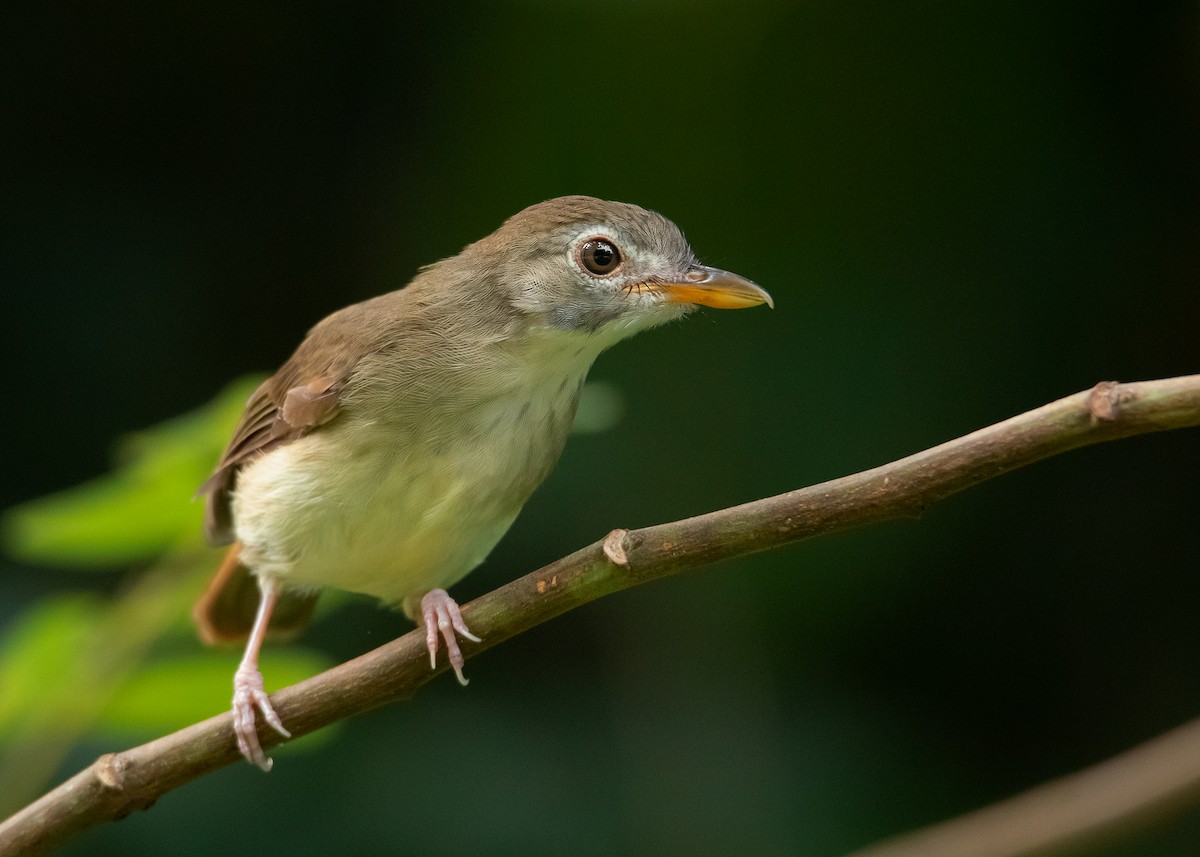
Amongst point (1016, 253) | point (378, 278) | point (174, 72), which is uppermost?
point (174, 72)

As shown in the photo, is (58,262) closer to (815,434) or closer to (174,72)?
(174,72)

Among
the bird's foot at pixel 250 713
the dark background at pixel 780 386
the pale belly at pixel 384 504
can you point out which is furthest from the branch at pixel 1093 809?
the bird's foot at pixel 250 713

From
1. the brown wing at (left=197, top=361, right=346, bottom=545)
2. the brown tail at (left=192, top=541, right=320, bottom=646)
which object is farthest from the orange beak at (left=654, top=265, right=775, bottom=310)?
the brown tail at (left=192, top=541, right=320, bottom=646)

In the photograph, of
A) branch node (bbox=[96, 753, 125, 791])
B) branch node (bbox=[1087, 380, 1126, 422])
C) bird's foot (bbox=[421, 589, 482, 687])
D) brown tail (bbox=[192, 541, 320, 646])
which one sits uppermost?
brown tail (bbox=[192, 541, 320, 646])

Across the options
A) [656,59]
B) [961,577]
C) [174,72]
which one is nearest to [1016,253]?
[961,577]

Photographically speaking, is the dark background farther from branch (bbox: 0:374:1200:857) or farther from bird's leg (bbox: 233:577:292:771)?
branch (bbox: 0:374:1200:857)

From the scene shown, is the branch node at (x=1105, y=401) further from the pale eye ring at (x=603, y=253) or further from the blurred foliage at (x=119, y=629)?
the blurred foliage at (x=119, y=629)

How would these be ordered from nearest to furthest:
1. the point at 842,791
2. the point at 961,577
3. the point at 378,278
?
the point at 842,791, the point at 961,577, the point at 378,278
